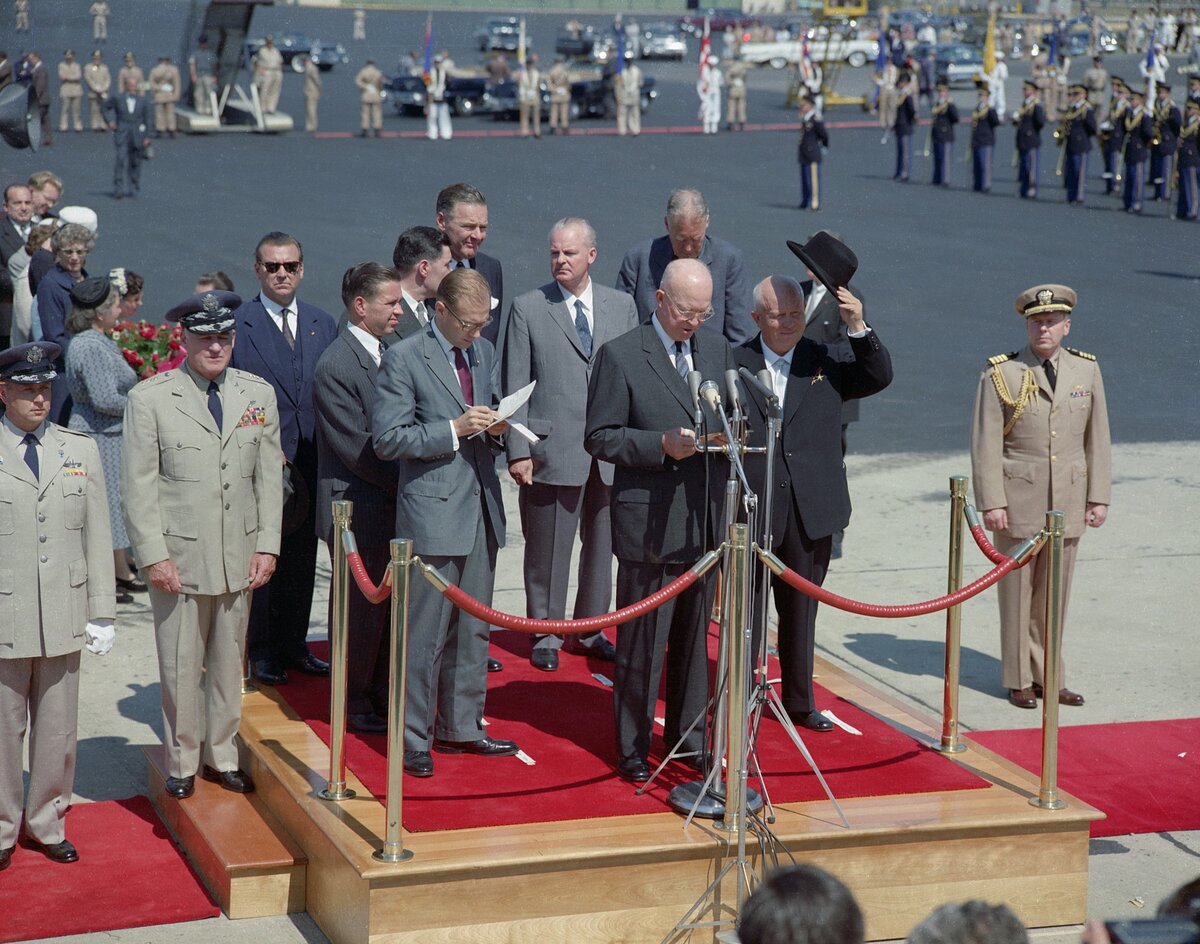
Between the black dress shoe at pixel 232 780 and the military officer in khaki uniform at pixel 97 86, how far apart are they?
32.1 metres

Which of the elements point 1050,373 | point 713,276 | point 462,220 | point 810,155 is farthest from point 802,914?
point 810,155

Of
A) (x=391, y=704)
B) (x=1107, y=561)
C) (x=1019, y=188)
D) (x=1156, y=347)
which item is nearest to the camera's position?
(x=391, y=704)

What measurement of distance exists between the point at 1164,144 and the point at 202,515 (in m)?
26.5

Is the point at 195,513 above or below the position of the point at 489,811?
above

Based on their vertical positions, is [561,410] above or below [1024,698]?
above

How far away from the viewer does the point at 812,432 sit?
6312 mm

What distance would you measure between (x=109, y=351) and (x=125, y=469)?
8.21 ft

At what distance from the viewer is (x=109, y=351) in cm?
832

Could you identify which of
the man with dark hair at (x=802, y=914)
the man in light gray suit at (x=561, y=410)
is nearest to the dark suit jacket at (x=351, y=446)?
the man in light gray suit at (x=561, y=410)

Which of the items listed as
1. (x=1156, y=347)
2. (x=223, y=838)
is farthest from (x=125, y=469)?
(x=1156, y=347)

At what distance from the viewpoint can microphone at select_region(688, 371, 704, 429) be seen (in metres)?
5.55

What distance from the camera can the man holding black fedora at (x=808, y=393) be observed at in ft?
20.2

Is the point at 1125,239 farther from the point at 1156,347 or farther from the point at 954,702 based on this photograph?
the point at 954,702

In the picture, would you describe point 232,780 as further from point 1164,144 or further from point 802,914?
point 1164,144
